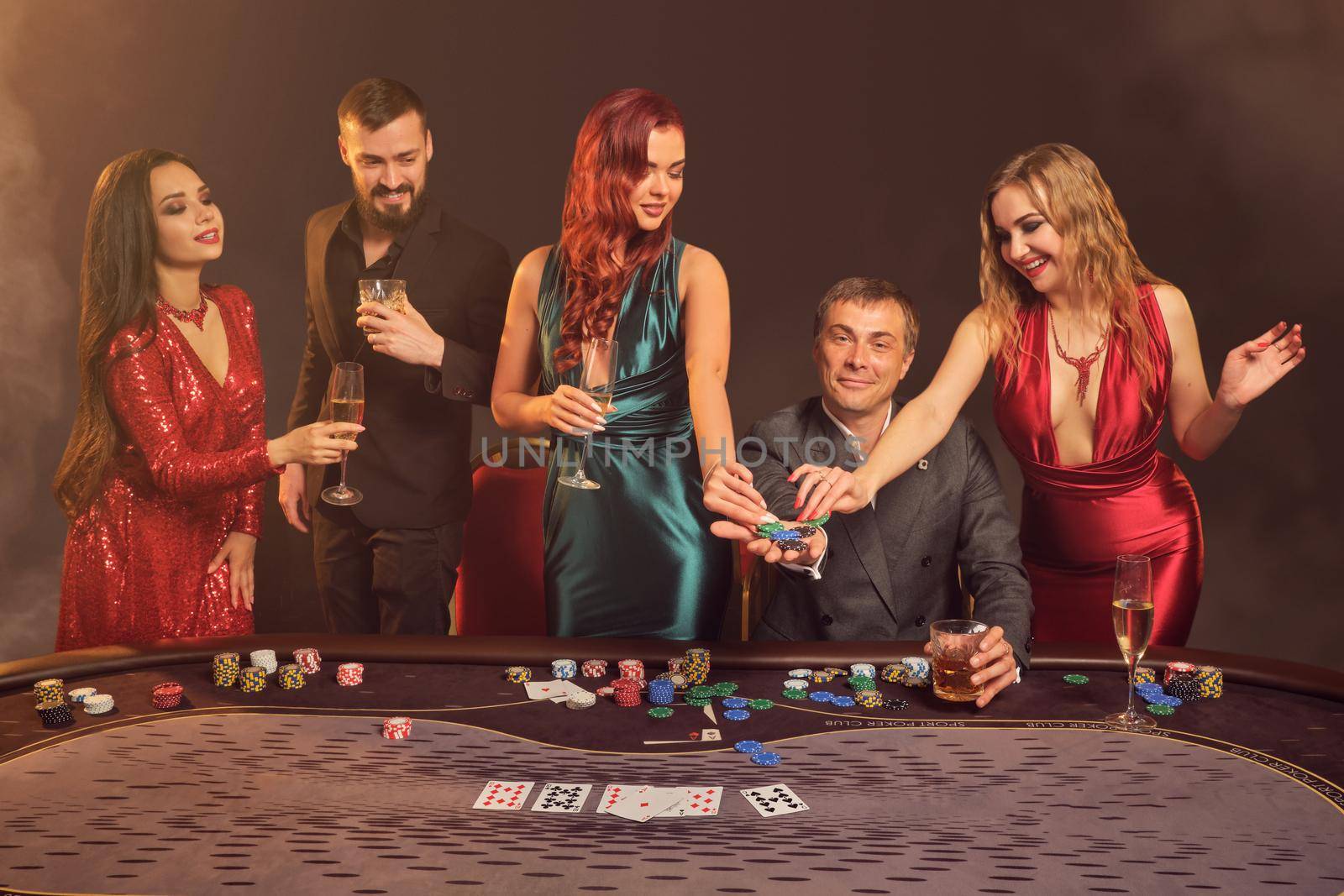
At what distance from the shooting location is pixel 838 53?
169 inches

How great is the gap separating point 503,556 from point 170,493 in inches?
43.1

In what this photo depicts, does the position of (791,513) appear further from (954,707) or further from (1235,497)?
(1235,497)

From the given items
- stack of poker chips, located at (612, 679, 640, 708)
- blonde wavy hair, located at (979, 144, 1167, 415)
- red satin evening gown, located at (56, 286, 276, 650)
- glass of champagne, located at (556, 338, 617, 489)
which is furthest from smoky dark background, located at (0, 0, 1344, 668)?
stack of poker chips, located at (612, 679, 640, 708)

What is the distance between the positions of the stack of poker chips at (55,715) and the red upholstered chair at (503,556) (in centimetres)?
188

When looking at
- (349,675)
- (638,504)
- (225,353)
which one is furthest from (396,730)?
(225,353)

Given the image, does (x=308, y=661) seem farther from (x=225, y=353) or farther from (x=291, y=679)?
→ (x=225, y=353)

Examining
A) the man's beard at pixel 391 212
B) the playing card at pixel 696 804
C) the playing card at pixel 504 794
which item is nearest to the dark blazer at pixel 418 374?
the man's beard at pixel 391 212

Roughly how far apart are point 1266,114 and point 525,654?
3.59m

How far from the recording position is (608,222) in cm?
342

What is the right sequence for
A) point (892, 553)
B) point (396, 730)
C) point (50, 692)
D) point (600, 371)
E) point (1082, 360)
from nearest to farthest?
point (396, 730) → point (50, 692) → point (600, 371) → point (892, 553) → point (1082, 360)

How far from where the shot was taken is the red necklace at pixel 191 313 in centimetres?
369

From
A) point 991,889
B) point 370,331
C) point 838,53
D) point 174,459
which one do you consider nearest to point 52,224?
point 174,459

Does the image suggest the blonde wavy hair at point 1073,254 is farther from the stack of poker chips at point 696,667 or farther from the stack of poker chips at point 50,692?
the stack of poker chips at point 50,692

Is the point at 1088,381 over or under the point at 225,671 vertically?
over
